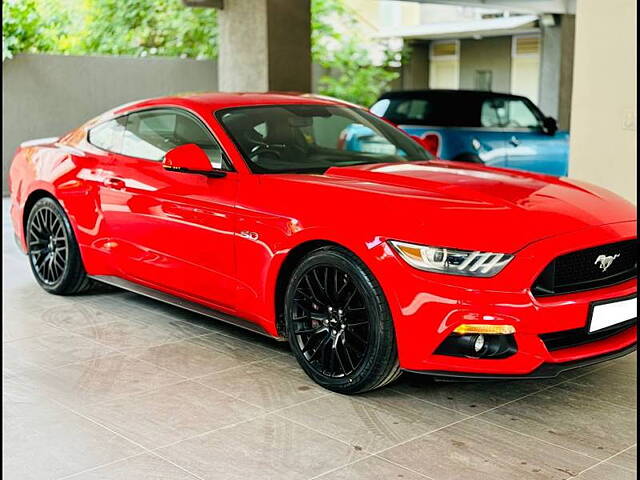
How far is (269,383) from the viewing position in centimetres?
446

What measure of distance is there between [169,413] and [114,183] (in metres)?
2.01

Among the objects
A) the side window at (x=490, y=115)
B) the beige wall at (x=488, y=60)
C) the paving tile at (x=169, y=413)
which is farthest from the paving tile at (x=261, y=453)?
the beige wall at (x=488, y=60)

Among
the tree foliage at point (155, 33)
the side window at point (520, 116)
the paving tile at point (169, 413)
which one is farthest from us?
the tree foliage at point (155, 33)

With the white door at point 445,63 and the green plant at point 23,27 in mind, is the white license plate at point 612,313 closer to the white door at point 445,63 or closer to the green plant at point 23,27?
the green plant at point 23,27

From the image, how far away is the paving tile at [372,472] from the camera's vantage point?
3336 millimetres

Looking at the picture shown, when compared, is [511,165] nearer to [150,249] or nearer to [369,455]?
[150,249]

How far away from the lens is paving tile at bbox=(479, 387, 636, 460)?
3689 mm

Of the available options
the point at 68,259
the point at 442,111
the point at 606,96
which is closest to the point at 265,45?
the point at 442,111

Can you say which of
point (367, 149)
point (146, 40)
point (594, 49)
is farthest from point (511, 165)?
point (146, 40)

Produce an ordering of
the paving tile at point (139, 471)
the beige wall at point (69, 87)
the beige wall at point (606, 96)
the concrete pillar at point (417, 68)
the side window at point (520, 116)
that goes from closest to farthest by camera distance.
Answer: the paving tile at point (139, 471) < the beige wall at point (606, 96) < the side window at point (520, 116) < the beige wall at point (69, 87) < the concrete pillar at point (417, 68)

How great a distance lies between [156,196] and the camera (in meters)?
5.19

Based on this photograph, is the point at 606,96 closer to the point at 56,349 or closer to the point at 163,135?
the point at 163,135

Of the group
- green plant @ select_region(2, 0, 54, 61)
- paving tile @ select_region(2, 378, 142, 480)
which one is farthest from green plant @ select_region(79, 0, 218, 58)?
paving tile @ select_region(2, 378, 142, 480)

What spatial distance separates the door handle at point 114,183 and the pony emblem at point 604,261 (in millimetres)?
2932
